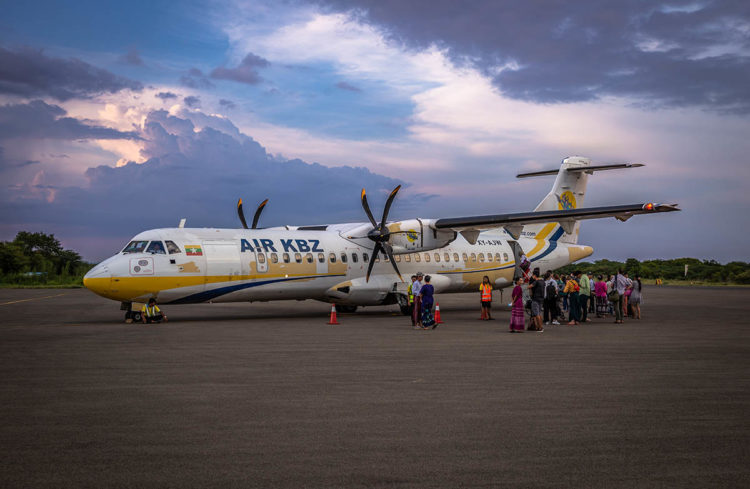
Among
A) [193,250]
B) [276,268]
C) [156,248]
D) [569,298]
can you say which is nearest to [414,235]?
[276,268]

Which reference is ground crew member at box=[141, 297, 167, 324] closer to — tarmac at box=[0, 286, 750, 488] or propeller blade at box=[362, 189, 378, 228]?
tarmac at box=[0, 286, 750, 488]

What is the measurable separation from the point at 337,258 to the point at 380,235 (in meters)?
1.83

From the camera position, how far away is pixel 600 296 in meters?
24.2

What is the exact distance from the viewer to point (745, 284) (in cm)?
6234

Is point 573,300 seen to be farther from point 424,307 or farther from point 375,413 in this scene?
point 375,413

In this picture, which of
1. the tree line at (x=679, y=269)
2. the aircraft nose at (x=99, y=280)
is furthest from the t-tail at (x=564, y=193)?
the tree line at (x=679, y=269)

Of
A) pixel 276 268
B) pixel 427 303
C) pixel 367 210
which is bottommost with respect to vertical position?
pixel 427 303

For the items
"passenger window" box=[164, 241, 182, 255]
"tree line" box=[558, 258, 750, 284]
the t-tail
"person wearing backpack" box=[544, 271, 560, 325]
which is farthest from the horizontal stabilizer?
"tree line" box=[558, 258, 750, 284]

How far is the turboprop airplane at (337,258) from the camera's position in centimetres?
2031

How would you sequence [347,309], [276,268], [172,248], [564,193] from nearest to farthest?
[172,248], [276,268], [347,309], [564,193]

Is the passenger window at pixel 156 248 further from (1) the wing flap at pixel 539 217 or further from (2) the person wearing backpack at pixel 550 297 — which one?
(2) the person wearing backpack at pixel 550 297

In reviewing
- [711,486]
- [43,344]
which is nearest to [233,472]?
[711,486]

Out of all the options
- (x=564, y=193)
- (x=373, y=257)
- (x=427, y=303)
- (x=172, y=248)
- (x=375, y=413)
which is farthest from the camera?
(x=564, y=193)

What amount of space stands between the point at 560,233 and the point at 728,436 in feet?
81.6
